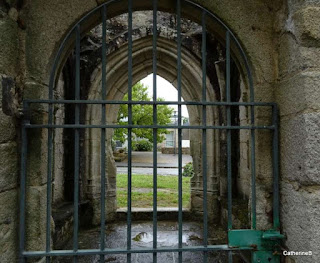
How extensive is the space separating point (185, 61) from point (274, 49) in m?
3.30

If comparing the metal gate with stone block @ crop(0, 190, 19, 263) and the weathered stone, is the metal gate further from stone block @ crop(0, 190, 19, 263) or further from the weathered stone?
the weathered stone

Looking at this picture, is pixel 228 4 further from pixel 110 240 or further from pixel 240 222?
pixel 110 240

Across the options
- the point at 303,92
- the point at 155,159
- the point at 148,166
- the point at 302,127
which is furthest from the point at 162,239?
the point at 148,166

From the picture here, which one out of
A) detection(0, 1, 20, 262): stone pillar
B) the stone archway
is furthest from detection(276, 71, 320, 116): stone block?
the stone archway

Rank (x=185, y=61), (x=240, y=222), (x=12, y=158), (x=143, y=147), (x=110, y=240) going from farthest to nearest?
(x=143, y=147)
(x=185, y=61)
(x=110, y=240)
(x=240, y=222)
(x=12, y=158)

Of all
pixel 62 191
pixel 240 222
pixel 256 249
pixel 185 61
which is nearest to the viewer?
pixel 256 249

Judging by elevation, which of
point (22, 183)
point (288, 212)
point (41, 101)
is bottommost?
point (288, 212)

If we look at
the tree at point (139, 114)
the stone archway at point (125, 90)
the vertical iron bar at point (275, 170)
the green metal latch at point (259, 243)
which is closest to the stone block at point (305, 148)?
the vertical iron bar at point (275, 170)

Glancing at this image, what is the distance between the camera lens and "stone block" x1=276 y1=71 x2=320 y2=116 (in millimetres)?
1532

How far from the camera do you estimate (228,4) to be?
1853mm

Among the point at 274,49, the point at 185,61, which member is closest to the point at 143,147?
the point at 185,61

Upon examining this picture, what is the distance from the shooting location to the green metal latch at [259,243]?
5.72 feet

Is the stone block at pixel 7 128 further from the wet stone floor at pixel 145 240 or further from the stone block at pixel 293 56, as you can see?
the wet stone floor at pixel 145 240

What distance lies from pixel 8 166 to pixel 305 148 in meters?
1.69
